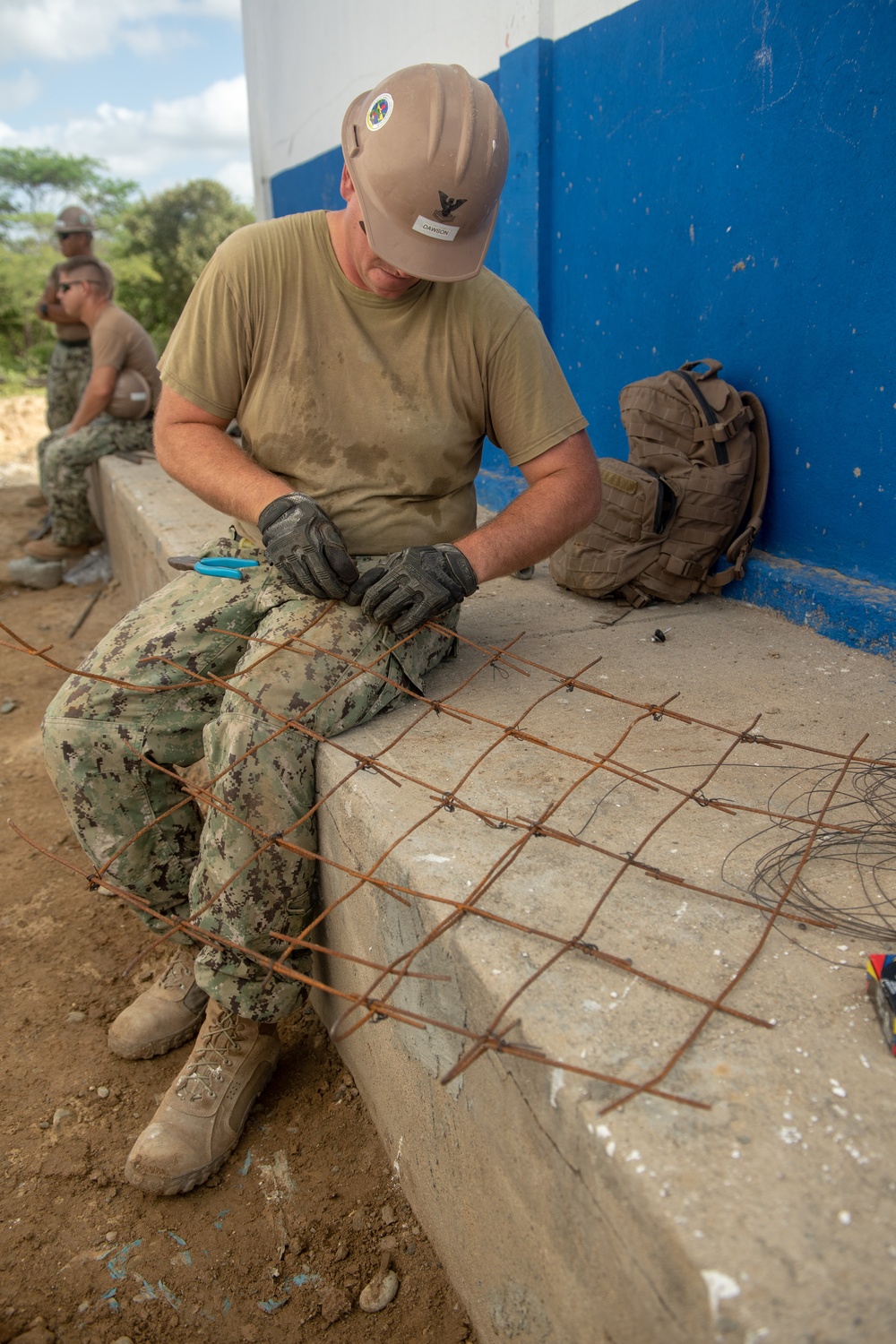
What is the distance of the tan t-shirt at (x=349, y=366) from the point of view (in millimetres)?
1901

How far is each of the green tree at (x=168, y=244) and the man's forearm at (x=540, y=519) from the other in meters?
15.9

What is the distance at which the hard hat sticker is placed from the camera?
5.54ft

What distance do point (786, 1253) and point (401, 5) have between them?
5051 mm

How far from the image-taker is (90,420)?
18.6 ft

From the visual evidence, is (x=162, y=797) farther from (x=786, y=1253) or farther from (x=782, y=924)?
(x=786, y=1253)

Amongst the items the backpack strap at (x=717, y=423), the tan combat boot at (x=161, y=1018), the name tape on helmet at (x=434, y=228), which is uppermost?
the name tape on helmet at (x=434, y=228)

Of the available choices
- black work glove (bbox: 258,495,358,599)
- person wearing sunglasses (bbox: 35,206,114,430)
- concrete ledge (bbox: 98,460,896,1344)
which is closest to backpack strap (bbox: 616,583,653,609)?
concrete ledge (bbox: 98,460,896,1344)

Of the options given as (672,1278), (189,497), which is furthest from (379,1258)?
(189,497)

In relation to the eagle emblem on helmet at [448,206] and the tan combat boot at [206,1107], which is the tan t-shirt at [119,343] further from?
the tan combat boot at [206,1107]

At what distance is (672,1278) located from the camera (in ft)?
2.82

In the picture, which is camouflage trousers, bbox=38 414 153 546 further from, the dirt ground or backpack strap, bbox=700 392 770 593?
backpack strap, bbox=700 392 770 593

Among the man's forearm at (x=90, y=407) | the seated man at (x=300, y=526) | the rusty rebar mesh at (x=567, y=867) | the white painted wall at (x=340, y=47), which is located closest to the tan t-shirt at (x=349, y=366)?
the seated man at (x=300, y=526)

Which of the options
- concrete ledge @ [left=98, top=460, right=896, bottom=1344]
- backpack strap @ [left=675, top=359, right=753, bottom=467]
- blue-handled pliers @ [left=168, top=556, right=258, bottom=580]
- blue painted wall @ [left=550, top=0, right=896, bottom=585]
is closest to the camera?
concrete ledge @ [left=98, top=460, right=896, bottom=1344]

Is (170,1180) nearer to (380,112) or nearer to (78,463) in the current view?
(380,112)
